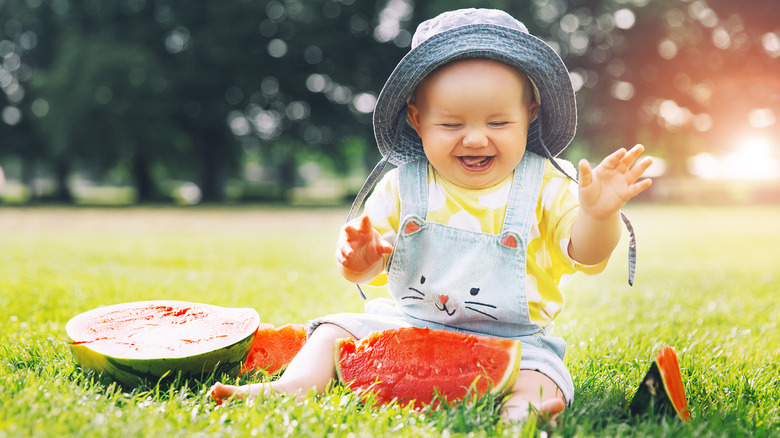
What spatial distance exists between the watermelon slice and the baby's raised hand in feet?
1.63

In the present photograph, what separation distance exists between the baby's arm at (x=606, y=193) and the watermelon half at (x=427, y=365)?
0.47 metres

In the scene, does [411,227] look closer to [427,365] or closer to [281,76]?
[427,365]

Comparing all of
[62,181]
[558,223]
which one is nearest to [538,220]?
[558,223]

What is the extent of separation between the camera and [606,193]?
7.12 ft

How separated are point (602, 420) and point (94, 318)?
79.4 inches

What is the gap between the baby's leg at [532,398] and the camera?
2.00 metres

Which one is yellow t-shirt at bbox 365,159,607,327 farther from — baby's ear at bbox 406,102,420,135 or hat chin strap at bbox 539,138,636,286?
baby's ear at bbox 406,102,420,135

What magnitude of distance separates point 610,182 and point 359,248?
2.94 ft

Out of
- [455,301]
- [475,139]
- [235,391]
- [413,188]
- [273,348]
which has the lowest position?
[273,348]

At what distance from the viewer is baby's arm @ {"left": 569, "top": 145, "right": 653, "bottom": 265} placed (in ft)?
7.00

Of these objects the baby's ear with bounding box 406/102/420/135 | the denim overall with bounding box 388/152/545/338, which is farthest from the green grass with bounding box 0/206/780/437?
the baby's ear with bounding box 406/102/420/135

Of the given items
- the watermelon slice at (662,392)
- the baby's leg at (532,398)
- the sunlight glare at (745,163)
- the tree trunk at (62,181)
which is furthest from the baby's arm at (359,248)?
the sunlight glare at (745,163)

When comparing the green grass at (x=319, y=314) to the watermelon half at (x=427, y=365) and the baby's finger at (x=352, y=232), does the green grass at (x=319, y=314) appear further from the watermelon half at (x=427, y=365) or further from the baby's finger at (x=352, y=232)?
the baby's finger at (x=352, y=232)

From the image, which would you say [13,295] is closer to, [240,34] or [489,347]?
[489,347]
